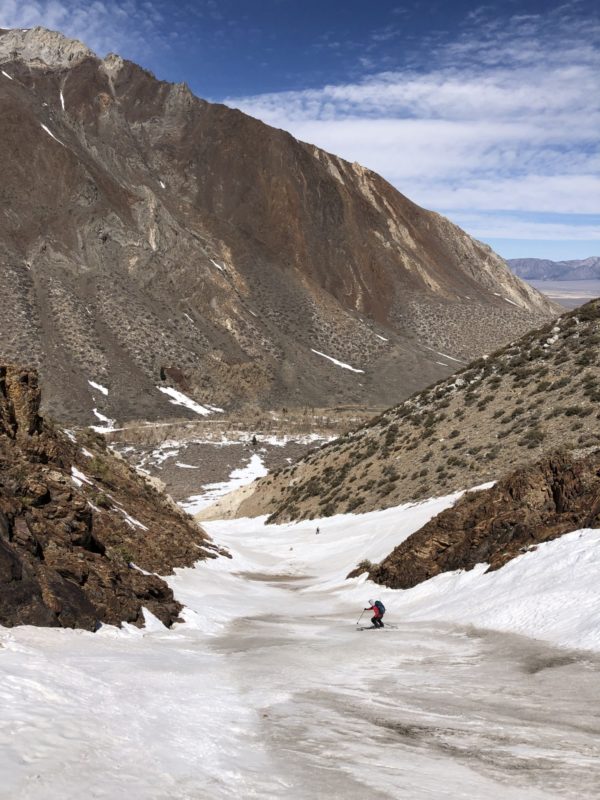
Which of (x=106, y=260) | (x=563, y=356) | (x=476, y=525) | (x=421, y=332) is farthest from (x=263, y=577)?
(x=421, y=332)

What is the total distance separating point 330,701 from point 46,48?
162 meters

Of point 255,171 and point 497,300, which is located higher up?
point 255,171

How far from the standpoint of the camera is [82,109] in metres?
134

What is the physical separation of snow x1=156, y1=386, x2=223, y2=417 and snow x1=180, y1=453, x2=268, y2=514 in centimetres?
2745

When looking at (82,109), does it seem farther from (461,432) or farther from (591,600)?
(591,600)

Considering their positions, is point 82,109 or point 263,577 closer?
point 263,577

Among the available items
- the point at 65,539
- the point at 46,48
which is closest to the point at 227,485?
the point at 65,539

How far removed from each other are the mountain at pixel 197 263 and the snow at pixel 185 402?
0.29 meters

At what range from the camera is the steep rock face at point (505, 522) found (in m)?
15.7

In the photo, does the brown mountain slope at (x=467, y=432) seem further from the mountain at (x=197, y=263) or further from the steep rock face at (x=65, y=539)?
the mountain at (x=197, y=263)

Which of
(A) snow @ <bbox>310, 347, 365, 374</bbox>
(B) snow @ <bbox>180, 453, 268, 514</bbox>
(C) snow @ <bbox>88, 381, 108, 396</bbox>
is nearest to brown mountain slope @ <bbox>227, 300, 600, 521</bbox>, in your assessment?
(B) snow @ <bbox>180, 453, 268, 514</bbox>

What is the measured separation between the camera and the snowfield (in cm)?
561

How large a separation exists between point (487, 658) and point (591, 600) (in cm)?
217

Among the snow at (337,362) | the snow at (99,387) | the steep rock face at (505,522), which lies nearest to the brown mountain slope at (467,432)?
the steep rock face at (505,522)
